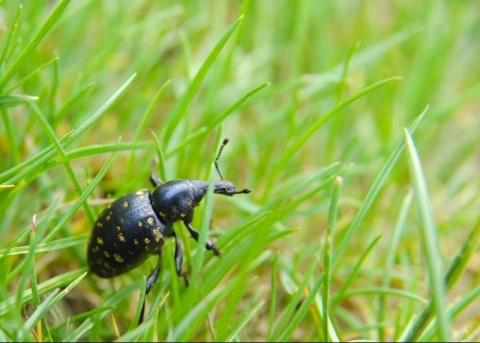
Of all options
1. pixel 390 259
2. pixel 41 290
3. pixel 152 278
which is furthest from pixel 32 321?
pixel 390 259

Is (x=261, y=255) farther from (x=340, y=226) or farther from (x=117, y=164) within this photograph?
(x=117, y=164)

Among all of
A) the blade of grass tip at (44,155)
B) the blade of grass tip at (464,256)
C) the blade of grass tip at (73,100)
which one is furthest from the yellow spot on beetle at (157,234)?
the blade of grass tip at (464,256)

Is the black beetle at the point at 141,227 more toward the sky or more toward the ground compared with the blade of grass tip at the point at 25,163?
more toward the ground

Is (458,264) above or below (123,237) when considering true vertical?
below

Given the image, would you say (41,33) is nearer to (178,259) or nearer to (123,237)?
(123,237)

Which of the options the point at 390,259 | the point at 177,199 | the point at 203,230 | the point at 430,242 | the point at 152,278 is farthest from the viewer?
the point at 390,259

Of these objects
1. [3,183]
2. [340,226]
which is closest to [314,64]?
[340,226]

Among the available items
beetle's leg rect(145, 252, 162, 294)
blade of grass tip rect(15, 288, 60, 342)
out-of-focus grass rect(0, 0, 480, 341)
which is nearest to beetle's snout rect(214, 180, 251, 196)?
out-of-focus grass rect(0, 0, 480, 341)

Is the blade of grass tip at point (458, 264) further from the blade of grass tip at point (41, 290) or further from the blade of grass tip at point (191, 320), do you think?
the blade of grass tip at point (41, 290)
